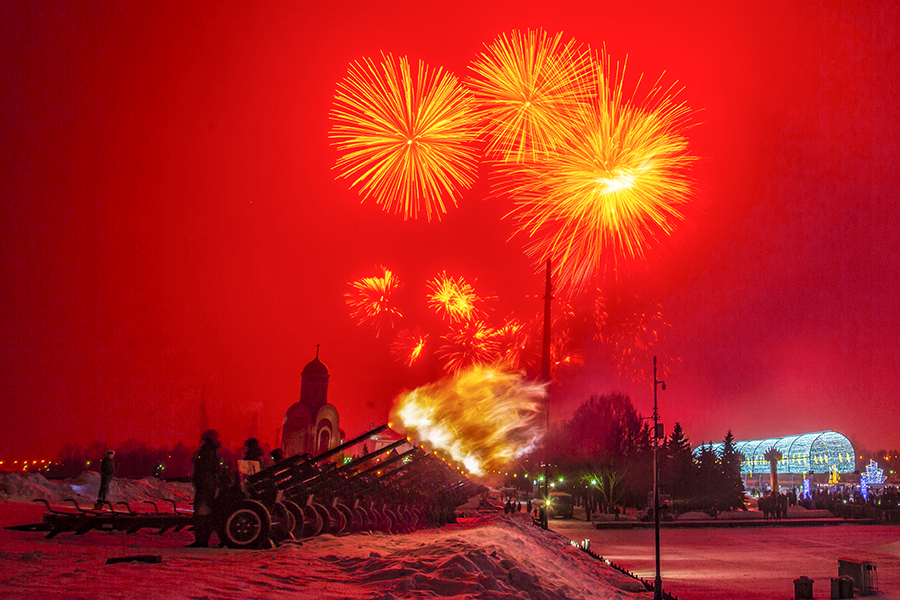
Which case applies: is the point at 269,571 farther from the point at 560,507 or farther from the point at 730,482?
the point at 730,482

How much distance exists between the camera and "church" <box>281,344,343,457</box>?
2574 inches

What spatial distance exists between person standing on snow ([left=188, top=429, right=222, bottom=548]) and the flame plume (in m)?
6.41

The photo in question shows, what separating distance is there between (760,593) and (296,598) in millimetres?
15600

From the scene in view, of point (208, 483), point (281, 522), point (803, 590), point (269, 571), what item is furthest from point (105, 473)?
point (803, 590)

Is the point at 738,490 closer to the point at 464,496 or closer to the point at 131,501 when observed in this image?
the point at 464,496

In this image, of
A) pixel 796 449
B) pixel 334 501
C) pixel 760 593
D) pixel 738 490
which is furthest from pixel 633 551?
pixel 796 449

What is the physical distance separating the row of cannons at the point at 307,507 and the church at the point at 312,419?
42011 mm

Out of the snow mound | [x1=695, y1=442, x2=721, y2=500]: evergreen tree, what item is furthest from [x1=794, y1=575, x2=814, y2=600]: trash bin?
[x1=695, y1=442, x2=721, y2=500]: evergreen tree

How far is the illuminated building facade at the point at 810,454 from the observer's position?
11100 cm

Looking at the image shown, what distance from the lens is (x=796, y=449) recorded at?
119250mm

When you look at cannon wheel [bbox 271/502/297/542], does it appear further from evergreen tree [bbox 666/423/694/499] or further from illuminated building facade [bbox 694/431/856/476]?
illuminated building facade [bbox 694/431/856/476]

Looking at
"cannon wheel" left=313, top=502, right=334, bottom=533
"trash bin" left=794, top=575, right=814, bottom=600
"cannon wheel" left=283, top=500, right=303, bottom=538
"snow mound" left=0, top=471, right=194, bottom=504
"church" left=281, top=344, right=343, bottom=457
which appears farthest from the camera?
"church" left=281, top=344, right=343, bottom=457

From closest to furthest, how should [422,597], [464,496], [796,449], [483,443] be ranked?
[422,597], [483,443], [464,496], [796,449]

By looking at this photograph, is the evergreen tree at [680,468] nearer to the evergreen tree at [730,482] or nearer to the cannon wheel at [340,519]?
the evergreen tree at [730,482]
